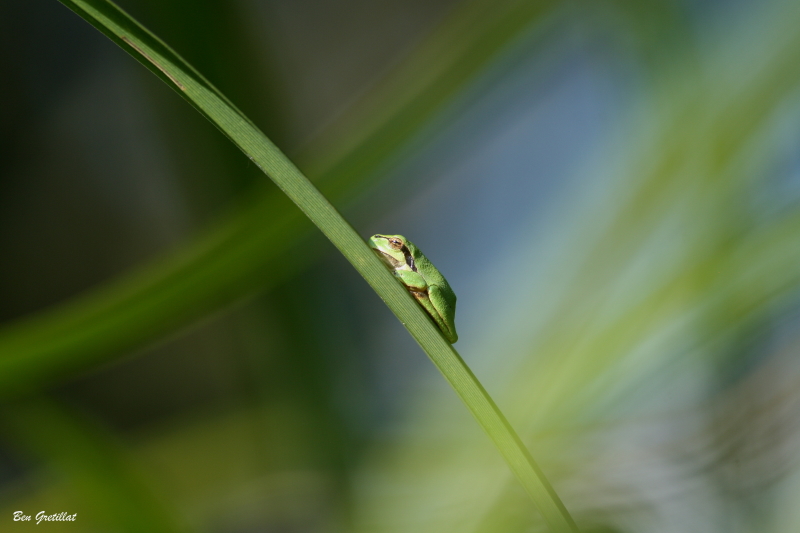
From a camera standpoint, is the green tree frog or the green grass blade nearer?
the green tree frog

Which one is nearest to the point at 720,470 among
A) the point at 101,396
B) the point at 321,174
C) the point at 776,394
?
the point at 776,394

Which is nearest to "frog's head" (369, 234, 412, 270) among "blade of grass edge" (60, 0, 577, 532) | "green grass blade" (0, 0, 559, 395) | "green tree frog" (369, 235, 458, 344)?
"green tree frog" (369, 235, 458, 344)

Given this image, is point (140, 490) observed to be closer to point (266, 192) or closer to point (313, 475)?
point (313, 475)

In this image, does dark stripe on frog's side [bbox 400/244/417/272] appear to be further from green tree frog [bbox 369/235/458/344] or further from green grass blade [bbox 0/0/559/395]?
green grass blade [bbox 0/0/559/395]

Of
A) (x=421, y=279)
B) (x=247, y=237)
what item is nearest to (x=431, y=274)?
(x=421, y=279)

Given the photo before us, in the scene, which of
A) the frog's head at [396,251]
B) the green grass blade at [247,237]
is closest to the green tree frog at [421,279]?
the frog's head at [396,251]
